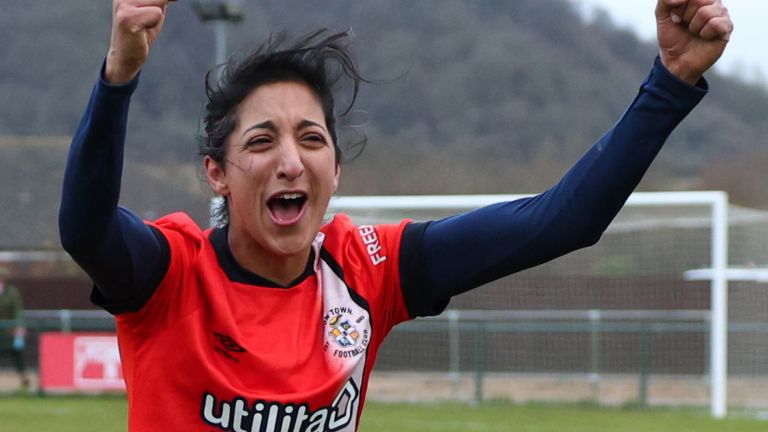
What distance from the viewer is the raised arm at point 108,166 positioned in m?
2.54

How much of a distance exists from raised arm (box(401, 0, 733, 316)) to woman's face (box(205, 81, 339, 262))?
0.32 metres

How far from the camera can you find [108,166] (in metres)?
2.63

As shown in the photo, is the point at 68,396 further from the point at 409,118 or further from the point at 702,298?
the point at 409,118

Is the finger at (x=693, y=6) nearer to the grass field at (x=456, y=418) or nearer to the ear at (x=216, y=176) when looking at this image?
the ear at (x=216, y=176)

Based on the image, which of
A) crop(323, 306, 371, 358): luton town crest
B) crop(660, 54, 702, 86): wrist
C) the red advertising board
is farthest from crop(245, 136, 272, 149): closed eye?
the red advertising board

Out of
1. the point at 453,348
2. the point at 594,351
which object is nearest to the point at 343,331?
the point at 453,348

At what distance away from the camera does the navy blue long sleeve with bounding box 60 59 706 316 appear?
2629mm

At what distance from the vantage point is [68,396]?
15469 mm

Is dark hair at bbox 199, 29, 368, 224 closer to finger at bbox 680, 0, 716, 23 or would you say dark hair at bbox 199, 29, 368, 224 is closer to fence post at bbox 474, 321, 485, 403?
finger at bbox 680, 0, 716, 23

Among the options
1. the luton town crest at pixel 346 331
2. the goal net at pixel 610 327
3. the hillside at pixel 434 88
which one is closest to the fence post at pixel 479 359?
the goal net at pixel 610 327

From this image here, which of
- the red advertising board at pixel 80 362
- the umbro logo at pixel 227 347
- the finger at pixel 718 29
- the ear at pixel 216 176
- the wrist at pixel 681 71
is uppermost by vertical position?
the finger at pixel 718 29

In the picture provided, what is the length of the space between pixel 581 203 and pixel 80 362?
42.9 ft

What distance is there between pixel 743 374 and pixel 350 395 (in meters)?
13.3

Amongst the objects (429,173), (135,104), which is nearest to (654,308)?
(429,173)
